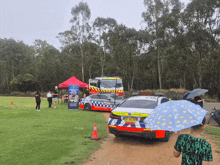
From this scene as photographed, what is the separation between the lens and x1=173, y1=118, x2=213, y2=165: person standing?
104 inches

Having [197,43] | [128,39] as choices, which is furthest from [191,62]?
[128,39]

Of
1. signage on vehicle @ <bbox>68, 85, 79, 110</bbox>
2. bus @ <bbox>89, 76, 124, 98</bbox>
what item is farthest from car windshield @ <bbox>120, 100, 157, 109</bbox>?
bus @ <bbox>89, 76, 124, 98</bbox>

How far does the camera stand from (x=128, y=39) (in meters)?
49.1

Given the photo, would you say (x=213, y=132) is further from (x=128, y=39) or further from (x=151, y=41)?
(x=128, y=39)

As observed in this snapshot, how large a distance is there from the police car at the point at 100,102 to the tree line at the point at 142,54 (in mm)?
25756

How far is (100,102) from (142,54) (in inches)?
1312

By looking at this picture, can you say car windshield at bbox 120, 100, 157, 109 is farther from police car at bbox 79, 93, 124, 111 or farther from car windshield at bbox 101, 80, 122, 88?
car windshield at bbox 101, 80, 122, 88

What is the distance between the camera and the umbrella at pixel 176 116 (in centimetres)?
270

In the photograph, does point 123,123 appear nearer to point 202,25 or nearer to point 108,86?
point 108,86

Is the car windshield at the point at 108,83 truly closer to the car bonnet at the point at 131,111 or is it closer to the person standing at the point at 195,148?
the car bonnet at the point at 131,111

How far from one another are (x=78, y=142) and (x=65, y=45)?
59131 mm

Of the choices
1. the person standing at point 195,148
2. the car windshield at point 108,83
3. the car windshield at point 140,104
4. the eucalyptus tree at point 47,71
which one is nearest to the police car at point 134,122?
the car windshield at point 140,104

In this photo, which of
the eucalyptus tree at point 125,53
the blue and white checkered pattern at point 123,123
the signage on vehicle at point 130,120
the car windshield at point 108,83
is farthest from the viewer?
the eucalyptus tree at point 125,53

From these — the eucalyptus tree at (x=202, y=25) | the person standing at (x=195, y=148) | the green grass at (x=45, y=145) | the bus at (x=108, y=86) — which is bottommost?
the green grass at (x=45, y=145)
